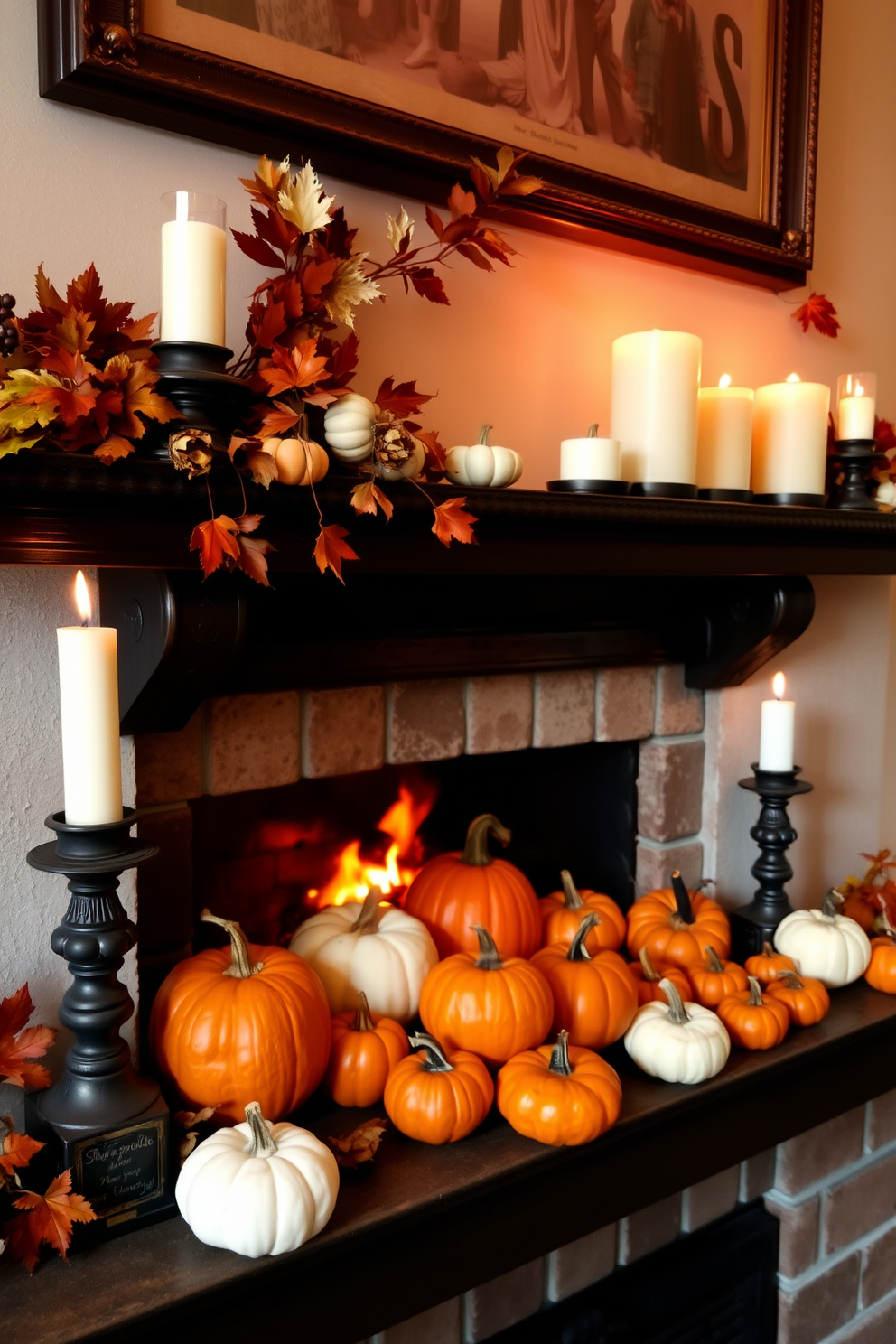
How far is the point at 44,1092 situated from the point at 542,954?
1.89ft

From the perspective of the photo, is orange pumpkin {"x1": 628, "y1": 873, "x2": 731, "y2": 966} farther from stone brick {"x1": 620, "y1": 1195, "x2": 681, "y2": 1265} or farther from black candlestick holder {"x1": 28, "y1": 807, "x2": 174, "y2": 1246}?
black candlestick holder {"x1": 28, "y1": 807, "x2": 174, "y2": 1246}

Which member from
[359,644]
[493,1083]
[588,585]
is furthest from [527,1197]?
[588,585]

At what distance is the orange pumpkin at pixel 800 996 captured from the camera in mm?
1276

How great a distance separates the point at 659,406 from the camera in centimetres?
121

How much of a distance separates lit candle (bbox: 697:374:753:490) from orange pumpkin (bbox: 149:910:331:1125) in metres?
0.83

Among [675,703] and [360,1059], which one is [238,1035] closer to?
[360,1059]

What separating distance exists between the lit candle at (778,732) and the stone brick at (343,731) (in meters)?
0.58

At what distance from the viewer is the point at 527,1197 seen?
3.32 ft

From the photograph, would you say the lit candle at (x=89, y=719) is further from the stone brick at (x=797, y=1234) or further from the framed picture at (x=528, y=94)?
the stone brick at (x=797, y=1234)

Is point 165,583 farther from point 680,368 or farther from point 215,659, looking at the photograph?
point 680,368

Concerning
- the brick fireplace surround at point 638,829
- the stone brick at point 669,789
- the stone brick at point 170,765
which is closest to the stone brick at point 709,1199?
the brick fireplace surround at point 638,829

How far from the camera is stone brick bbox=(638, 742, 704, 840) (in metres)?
1.48

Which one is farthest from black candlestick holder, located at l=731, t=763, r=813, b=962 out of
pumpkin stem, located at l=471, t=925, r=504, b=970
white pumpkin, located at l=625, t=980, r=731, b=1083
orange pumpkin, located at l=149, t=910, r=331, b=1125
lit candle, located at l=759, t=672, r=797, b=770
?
orange pumpkin, located at l=149, t=910, r=331, b=1125

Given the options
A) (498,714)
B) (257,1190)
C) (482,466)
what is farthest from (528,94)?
(257,1190)
